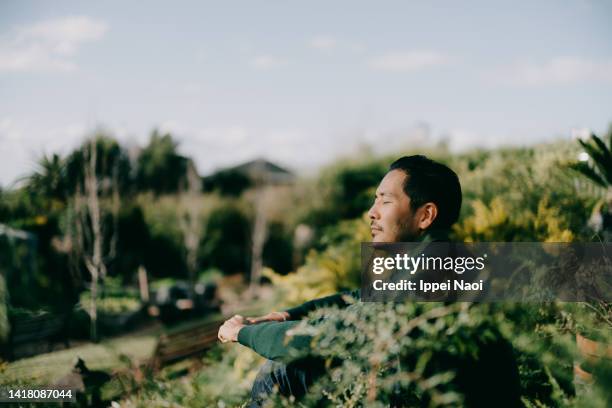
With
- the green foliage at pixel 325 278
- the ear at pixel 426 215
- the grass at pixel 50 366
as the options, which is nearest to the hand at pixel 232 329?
the grass at pixel 50 366

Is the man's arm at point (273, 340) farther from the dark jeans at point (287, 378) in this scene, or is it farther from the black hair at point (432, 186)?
the black hair at point (432, 186)

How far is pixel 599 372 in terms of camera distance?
1270 mm

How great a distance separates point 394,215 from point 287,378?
3.34 ft

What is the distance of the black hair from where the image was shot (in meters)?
2.38

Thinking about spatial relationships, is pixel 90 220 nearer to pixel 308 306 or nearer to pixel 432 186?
pixel 308 306

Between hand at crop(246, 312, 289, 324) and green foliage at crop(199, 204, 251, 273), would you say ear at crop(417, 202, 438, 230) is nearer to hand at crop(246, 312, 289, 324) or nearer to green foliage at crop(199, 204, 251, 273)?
hand at crop(246, 312, 289, 324)

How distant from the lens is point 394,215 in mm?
2398

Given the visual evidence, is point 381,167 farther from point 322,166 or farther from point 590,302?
point 590,302

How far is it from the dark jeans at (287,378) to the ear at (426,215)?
3.09ft

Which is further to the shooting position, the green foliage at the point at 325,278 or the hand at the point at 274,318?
the green foliage at the point at 325,278

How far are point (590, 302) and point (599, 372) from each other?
4.20 feet

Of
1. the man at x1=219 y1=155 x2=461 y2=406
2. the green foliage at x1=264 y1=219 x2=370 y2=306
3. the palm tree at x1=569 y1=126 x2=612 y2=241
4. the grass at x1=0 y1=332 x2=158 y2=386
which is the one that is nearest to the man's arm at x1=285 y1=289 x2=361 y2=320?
the man at x1=219 y1=155 x2=461 y2=406

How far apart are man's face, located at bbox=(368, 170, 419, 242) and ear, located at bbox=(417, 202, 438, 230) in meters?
0.03

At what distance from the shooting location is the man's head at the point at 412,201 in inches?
93.8
